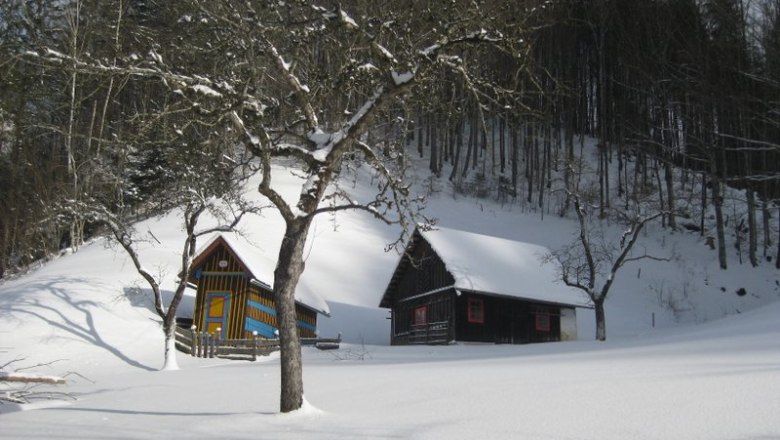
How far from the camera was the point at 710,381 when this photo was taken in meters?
8.17

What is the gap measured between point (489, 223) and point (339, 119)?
3630 centimetres

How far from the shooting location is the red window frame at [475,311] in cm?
2961

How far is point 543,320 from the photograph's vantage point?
32.0m

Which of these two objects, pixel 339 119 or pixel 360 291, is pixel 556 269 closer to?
pixel 360 291

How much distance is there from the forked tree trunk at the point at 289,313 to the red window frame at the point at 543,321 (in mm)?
24412

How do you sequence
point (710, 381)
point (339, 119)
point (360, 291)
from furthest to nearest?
point (360, 291), point (339, 119), point (710, 381)

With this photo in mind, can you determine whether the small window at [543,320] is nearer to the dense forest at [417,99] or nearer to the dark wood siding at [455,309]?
the dark wood siding at [455,309]

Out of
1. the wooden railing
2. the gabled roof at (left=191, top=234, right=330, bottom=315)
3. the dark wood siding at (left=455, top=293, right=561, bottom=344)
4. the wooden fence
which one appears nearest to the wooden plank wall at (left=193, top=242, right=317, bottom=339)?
the gabled roof at (left=191, top=234, right=330, bottom=315)

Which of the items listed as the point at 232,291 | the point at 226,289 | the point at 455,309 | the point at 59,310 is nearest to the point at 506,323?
the point at 455,309

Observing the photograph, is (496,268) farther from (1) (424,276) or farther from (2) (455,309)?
(1) (424,276)

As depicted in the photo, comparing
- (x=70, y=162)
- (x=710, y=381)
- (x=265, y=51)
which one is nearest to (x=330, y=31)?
(x=265, y=51)

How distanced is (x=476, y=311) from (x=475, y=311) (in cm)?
7

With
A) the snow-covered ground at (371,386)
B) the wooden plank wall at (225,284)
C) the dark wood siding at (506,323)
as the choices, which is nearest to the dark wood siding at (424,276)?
the dark wood siding at (506,323)

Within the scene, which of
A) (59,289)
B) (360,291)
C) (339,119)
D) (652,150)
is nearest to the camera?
(339,119)
